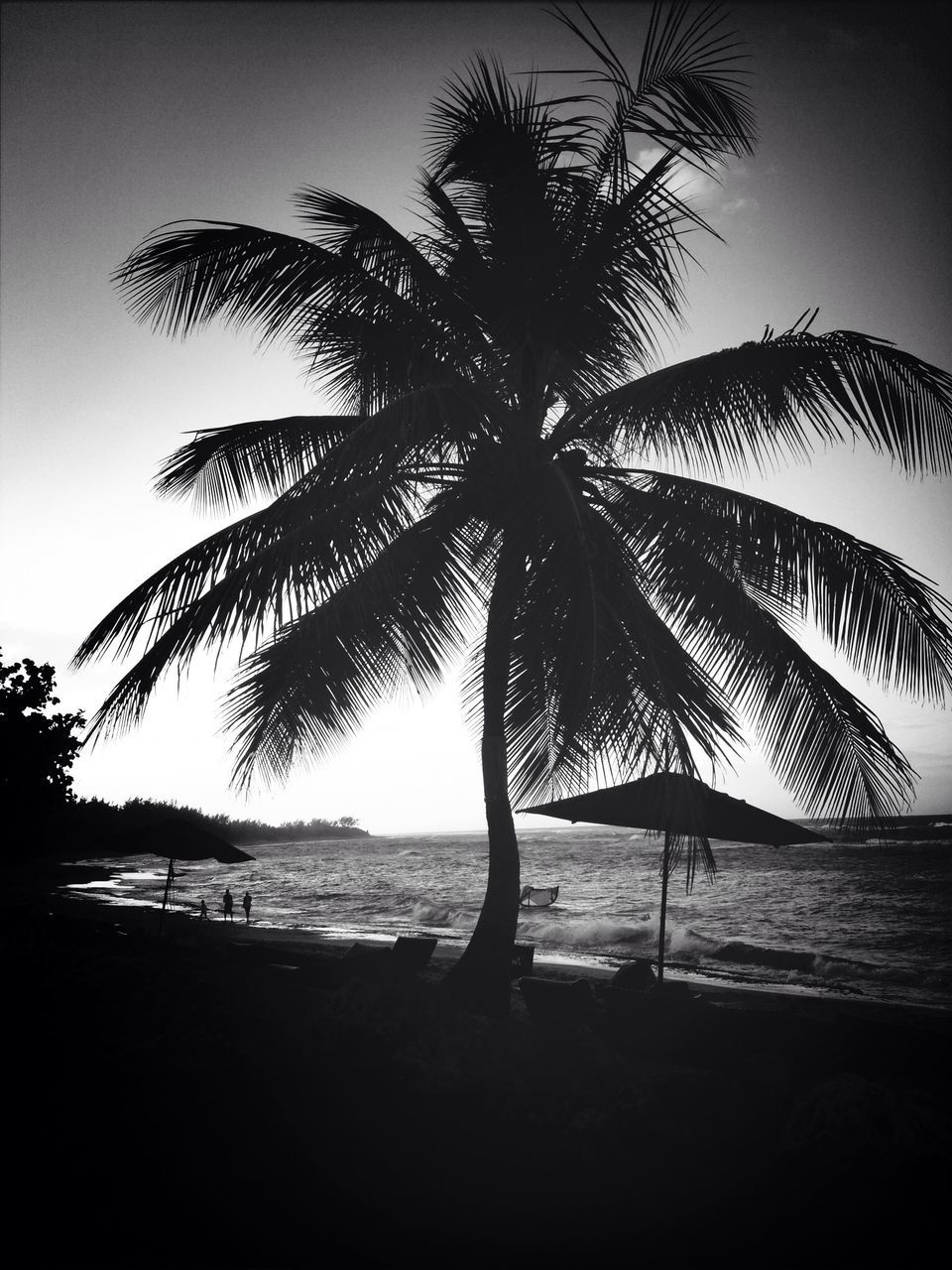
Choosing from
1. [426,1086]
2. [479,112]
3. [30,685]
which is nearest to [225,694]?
[426,1086]

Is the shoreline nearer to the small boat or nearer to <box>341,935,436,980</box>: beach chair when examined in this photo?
<box>341,935,436,980</box>: beach chair

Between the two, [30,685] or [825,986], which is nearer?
[825,986]

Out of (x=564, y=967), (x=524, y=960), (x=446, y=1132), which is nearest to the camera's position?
(x=446, y=1132)

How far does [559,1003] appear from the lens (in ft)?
17.3

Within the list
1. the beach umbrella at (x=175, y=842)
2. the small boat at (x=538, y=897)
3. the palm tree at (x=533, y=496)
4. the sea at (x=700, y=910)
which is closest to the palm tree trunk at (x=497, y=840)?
the palm tree at (x=533, y=496)

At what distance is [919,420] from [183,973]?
23.3ft

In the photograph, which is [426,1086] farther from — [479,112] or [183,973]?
[479,112]

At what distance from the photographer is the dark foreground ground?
2.74 metres

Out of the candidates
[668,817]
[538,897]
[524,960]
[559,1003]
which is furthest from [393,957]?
[538,897]

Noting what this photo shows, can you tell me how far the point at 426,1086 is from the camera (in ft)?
12.7

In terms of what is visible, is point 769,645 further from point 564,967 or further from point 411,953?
point 564,967

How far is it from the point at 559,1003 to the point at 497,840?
1574 millimetres

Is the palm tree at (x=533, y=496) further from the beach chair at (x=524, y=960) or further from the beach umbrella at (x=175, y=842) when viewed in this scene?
the beach umbrella at (x=175, y=842)

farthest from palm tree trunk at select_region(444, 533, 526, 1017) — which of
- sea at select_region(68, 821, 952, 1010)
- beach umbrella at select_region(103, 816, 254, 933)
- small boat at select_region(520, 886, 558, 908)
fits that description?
small boat at select_region(520, 886, 558, 908)
